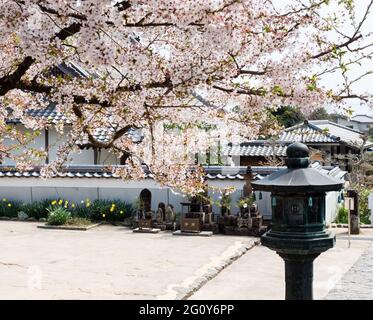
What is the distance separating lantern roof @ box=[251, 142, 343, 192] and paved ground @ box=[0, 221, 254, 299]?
3.60 meters

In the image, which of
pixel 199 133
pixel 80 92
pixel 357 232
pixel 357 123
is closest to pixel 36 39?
pixel 80 92

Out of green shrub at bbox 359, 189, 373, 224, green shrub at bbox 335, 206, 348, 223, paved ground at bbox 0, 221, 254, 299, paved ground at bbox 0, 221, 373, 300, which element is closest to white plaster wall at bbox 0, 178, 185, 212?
paved ground at bbox 0, 221, 254, 299

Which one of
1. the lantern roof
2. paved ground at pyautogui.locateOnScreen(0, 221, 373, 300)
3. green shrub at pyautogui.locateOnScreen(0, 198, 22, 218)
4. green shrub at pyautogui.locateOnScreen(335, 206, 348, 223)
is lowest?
paved ground at pyautogui.locateOnScreen(0, 221, 373, 300)

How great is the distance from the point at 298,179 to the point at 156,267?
19.8 feet

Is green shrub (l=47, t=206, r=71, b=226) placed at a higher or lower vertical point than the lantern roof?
lower

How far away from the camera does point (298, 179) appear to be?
Result: 5.45 m

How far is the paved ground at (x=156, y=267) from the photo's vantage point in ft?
29.2

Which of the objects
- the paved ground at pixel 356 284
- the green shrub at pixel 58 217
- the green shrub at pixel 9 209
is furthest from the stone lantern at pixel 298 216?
the green shrub at pixel 9 209

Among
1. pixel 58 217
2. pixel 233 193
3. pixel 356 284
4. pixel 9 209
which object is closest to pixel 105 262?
pixel 356 284

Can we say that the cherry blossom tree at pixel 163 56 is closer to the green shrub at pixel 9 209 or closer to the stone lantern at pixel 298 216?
the stone lantern at pixel 298 216

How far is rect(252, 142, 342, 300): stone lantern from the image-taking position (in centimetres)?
538

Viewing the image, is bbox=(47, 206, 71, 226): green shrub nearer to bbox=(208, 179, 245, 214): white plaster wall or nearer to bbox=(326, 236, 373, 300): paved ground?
bbox=(208, 179, 245, 214): white plaster wall

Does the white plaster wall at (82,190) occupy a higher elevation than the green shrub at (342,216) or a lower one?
higher

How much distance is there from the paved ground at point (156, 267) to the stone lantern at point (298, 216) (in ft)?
10.7
